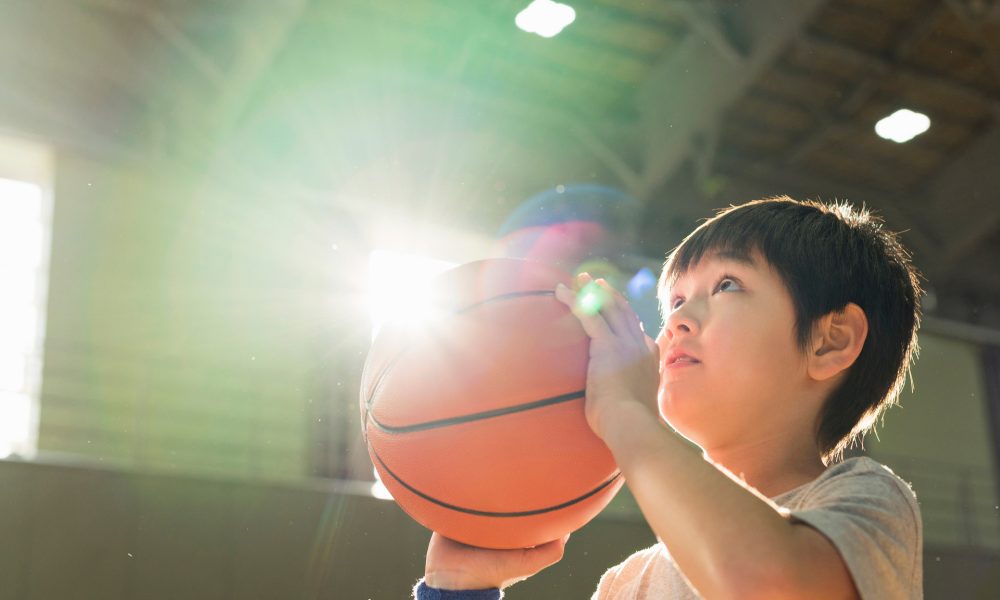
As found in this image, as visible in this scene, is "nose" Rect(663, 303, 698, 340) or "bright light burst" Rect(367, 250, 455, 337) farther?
"bright light burst" Rect(367, 250, 455, 337)

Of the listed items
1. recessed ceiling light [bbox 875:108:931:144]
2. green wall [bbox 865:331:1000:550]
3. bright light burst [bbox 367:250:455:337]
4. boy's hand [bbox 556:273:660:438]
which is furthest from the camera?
green wall [bbox 865:331:1000:550]

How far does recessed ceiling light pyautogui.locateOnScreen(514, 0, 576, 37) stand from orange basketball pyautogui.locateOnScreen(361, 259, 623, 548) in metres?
3.12

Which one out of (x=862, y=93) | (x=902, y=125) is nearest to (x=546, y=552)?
(x=862, y=93)

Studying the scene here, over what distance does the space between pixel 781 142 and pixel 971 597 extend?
2.48 m

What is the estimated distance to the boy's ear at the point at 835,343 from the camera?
0.90 meters

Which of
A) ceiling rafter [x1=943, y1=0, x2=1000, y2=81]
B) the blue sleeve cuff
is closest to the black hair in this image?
the blue sleeve cuff

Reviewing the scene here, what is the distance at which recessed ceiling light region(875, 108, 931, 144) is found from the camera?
15.1 feet

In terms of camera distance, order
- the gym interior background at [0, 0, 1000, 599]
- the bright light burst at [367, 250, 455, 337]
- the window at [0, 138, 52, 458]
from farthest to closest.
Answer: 1. the bright light burst at [367, 250, 455, 337]
2. the window at [0, 138, 52, 458]
3. the gym interior background at [0, 0, 1000, 599]

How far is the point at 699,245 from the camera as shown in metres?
0.97

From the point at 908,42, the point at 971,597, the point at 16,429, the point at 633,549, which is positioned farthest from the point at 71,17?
the point at 971,597

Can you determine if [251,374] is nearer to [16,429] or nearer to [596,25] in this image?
[16,429]

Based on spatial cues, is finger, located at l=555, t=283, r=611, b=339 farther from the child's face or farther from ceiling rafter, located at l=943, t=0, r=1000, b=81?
ceiling rafter, located at l=943, t=0, r=1000, b=81

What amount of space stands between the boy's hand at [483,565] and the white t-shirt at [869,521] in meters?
0.16

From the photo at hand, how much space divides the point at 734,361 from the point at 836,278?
Result: 0.50 feet
